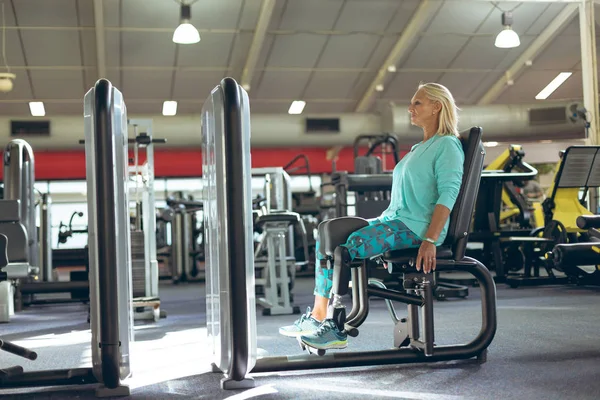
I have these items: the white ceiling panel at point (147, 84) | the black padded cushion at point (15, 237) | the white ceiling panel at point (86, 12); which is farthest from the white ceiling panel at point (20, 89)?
the black padded cushion at point (15, 237)

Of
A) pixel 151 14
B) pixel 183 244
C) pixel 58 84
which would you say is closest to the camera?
pixel 183 244

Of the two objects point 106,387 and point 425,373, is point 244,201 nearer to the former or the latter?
point 106,387

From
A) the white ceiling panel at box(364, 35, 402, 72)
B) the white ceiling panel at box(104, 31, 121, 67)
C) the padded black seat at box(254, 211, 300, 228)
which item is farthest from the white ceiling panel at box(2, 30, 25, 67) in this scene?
the padded black seat at box(254, 211, 300, 228)

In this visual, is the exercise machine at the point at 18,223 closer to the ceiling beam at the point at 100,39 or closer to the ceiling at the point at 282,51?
the ceiling beam at the point at 100,39

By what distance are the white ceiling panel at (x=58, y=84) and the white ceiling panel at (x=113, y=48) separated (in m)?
0.61

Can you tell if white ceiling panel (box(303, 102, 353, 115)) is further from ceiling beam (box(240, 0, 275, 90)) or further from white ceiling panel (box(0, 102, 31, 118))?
white ceiling panel (box(0, 102, 31, 118))

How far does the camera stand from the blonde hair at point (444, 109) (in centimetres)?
290

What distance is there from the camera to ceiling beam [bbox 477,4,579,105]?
1144cm

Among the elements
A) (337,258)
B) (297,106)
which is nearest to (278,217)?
(337,258)

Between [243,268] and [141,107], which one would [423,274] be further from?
[141,107]

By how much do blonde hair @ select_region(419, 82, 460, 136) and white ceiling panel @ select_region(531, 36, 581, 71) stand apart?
10.2 meters

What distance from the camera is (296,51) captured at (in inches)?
466

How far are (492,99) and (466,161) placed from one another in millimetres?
11489

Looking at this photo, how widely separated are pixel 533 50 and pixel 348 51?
318 centimetres
